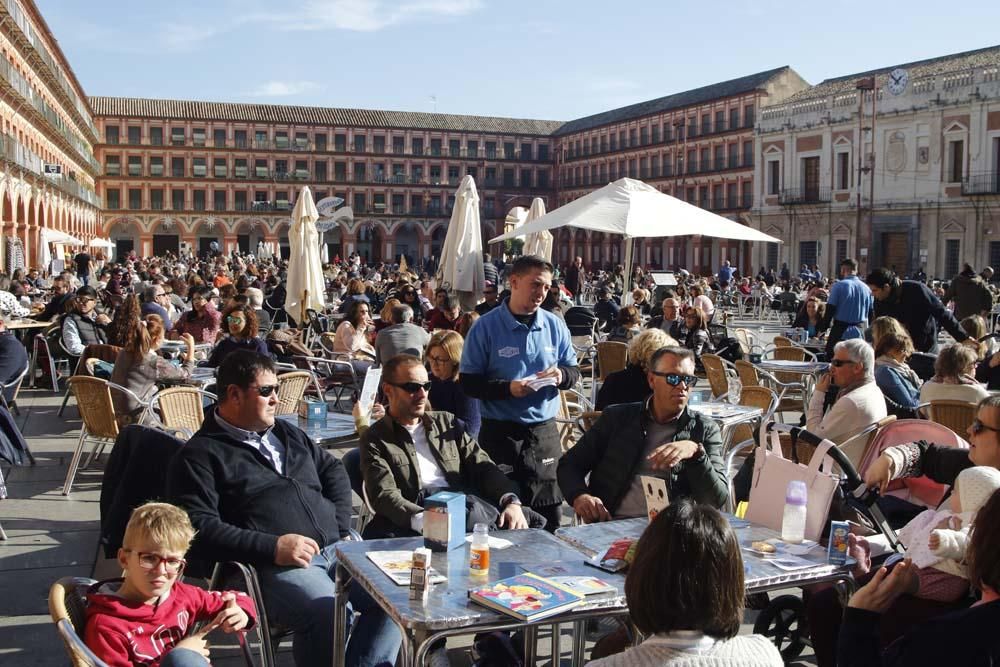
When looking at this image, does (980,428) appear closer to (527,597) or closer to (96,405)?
(527,597)

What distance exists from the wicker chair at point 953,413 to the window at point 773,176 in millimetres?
43313

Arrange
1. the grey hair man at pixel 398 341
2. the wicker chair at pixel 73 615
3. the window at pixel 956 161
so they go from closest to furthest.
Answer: the wicker chair at pixel 73 615, the grey hair man at pixel 398 341, the window at pixel 956 161

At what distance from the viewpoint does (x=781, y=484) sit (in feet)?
11.7

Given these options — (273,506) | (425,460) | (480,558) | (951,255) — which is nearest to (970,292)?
(425,460)

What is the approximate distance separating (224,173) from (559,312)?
Answer: 61.1 metres

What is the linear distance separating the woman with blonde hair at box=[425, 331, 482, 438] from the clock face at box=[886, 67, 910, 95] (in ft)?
129

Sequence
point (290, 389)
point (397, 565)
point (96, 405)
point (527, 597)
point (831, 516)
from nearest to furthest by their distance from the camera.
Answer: point (527, 597), point (397, 565), point (831, 516), point (96, 405), point (290, 389)

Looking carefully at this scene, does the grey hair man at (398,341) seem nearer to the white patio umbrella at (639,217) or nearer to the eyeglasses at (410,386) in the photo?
the white patio umbrella at (639,217)

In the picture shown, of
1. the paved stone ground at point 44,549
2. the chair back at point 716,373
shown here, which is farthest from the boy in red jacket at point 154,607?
the chair back at point 716,373

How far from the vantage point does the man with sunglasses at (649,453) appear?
3.94 metres

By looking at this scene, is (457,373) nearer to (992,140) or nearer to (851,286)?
(851,286)

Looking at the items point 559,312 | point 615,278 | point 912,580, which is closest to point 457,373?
point 912,580

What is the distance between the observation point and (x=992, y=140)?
121 ft

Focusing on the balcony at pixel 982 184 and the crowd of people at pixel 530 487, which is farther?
the balcony at pixel 982 184
